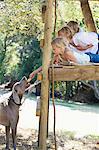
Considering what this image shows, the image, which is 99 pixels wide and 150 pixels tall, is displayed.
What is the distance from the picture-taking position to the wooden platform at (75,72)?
4.02 meters

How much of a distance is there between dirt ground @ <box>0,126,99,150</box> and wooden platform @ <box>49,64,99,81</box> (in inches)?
93.7

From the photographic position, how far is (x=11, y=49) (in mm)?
22234

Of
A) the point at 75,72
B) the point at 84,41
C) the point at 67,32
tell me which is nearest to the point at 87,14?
the point at 84,41

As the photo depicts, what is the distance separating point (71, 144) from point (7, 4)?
322 centimetres

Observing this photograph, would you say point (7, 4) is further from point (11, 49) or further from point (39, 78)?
point (11, 49)

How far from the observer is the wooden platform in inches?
158

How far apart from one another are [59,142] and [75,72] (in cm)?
286

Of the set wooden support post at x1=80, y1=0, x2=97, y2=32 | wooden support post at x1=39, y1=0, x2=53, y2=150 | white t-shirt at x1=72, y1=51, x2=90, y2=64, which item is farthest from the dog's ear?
wooden support post at x1=80, y1=0, x2=97, y2=32

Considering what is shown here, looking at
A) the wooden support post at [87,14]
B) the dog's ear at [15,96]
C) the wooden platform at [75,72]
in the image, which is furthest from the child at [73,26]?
the wooden support post at [87,14]

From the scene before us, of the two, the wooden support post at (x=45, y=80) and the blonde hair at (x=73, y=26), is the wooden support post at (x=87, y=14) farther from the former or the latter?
the wooden support post at (x=45, y=80)

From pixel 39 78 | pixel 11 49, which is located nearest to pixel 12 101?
pixel 39 78

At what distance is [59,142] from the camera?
6637mm

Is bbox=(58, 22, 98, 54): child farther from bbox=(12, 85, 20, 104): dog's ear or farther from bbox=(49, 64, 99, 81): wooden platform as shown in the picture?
bbox=(12, 85, 20, 104): dog's ear

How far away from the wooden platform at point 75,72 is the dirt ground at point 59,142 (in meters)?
2.38
